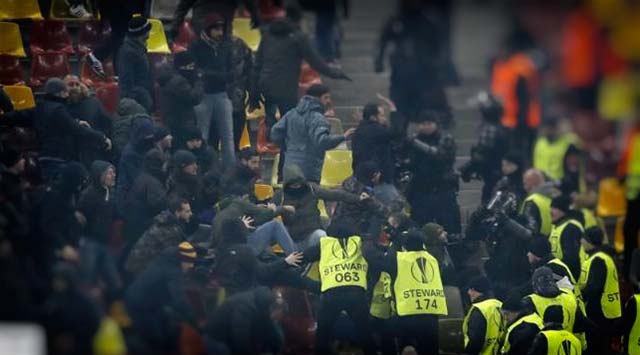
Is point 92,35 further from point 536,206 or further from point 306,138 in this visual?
point 536,206

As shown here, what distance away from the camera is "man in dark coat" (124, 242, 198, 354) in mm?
27875

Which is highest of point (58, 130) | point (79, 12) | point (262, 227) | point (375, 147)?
point (79, 12)

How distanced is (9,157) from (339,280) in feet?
13.1

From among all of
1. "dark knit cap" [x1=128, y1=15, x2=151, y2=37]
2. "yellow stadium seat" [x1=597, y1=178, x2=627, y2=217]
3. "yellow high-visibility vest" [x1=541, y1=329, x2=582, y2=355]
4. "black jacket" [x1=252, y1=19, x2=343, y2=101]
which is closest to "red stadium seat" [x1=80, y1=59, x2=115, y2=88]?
"dark knit cap" [x1=128, y1=15, x2=151, y2=37]

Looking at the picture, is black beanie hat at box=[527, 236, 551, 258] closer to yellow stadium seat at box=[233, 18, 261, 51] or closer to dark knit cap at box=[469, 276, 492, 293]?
dark knit cap at box=[469, 276, 492, 293]

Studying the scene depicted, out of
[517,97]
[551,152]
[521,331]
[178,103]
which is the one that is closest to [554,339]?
[521,331]

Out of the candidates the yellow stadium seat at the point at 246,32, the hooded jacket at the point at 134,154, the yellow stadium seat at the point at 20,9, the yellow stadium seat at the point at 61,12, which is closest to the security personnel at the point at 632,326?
the hooded jacket at the point at 134,154

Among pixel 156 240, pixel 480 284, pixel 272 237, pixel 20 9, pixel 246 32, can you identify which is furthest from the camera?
pixel 246 32

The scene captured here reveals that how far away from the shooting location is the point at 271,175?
31.6 metres

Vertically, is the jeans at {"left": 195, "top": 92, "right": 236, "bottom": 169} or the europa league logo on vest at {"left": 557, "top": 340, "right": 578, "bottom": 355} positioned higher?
the jeans at {"left": 195, "top": 92, "right": 236, "bottom": 169}

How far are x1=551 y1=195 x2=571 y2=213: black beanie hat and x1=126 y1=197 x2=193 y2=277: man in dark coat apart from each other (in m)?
5.73

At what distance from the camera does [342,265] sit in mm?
29328

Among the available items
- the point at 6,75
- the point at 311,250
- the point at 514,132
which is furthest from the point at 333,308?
the point at 514,132

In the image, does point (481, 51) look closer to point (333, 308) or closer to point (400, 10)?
point (400, 10)
